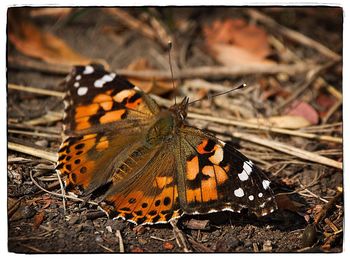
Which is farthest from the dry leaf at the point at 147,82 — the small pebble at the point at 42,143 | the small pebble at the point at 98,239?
the small pebble at the point at 98,239

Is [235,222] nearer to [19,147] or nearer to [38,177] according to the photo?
[38,177]

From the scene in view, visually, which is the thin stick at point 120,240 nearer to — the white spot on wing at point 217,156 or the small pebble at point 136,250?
the small pebble at point 136,250

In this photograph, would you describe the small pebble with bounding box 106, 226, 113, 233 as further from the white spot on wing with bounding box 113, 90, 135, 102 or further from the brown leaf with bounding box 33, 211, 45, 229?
the white spot on wing with bounding box 113, 90, 135, 102

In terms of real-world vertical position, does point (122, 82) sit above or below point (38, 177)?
above

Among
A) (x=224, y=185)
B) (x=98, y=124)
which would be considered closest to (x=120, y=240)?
(x=224, y=185)

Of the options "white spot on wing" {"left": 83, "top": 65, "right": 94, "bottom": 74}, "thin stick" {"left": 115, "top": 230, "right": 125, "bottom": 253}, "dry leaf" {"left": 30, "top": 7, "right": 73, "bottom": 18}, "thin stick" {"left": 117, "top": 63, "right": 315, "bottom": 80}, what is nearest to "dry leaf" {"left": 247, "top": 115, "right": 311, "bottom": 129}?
"thin stick" {"left": 117, "top": 63, "right": 315, "bottom": 80}

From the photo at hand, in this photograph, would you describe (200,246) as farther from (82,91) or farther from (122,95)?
(82,91)
